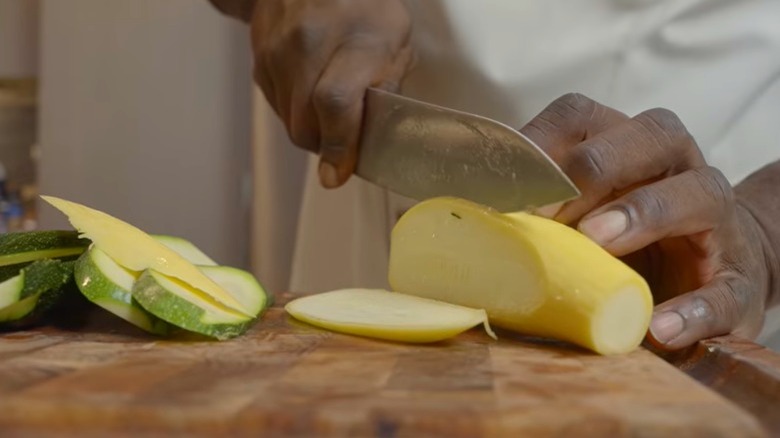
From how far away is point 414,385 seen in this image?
0.71 m

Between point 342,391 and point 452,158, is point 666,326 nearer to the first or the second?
point 452,158

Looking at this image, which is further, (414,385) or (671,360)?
(671,360)

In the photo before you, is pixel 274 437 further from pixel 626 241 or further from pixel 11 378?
pixel 626 241

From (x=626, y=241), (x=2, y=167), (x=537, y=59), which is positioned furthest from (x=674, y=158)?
(x=2, y=167)

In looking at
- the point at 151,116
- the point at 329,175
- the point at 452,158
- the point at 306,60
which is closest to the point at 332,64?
the point at 306,60

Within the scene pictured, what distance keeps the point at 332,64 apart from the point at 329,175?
0.54ft

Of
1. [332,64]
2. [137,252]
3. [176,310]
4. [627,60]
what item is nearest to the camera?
[176,310]

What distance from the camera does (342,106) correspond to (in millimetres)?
1300

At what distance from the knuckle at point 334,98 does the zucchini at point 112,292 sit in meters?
0.45

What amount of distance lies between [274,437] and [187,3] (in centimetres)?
288

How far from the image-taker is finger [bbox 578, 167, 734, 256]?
98cm

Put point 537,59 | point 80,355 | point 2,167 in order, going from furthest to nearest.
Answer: point 2,167, point 537,59, point 80,355

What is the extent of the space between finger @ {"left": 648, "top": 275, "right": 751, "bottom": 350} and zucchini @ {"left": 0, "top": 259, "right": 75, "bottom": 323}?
66 cm

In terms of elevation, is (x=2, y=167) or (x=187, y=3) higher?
(x=187, y=3)
